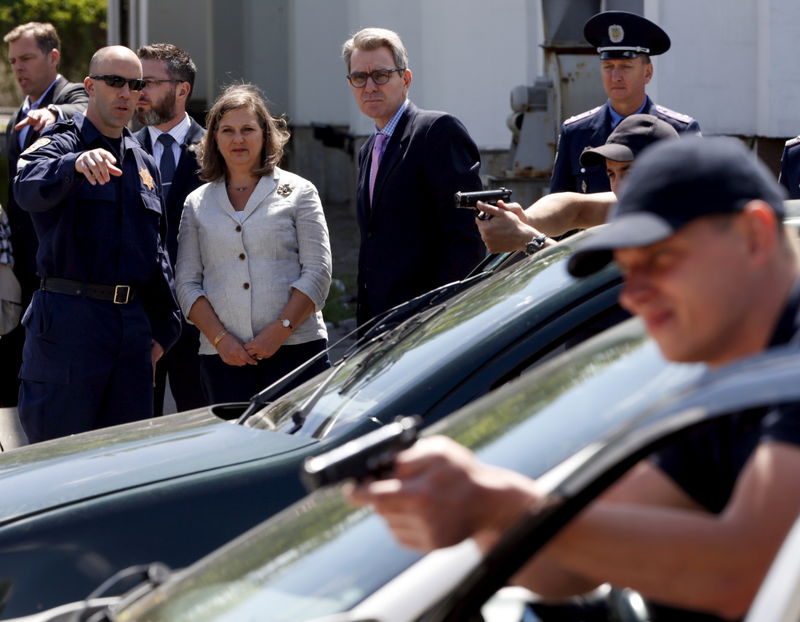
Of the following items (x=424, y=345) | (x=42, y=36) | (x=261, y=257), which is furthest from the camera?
(x=42, y=36)

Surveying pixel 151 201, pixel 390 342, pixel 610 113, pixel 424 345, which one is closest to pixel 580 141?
pixel 610 113

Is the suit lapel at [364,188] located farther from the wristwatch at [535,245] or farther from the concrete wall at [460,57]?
the concrete wall at [460,57]

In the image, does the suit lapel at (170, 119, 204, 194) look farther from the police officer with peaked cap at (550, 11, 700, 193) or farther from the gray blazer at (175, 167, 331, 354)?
the police officer with peaked cap at (550, 11, 700, 193)

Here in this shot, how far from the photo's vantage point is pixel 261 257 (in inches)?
205

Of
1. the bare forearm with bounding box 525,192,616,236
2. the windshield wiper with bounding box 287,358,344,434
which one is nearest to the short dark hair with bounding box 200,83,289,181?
the bare forearm with bounding box 525,192,616,236

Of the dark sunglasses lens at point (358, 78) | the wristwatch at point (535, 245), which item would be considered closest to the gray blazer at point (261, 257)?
the dark sunglasses lens at point (358, 78)

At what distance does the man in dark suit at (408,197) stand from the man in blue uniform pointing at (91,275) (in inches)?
31.7

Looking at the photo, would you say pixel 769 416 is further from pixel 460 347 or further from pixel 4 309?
pixel 4 309

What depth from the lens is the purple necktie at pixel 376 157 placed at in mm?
5535

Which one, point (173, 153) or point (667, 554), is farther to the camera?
point (173, 153)

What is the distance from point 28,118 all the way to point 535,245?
2986 millimetres

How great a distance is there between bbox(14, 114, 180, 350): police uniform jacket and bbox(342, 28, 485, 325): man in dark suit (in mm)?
797

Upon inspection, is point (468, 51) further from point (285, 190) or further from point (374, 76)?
point (285, 190)

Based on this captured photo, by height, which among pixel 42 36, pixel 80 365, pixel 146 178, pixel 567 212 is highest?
pixel 42 36
